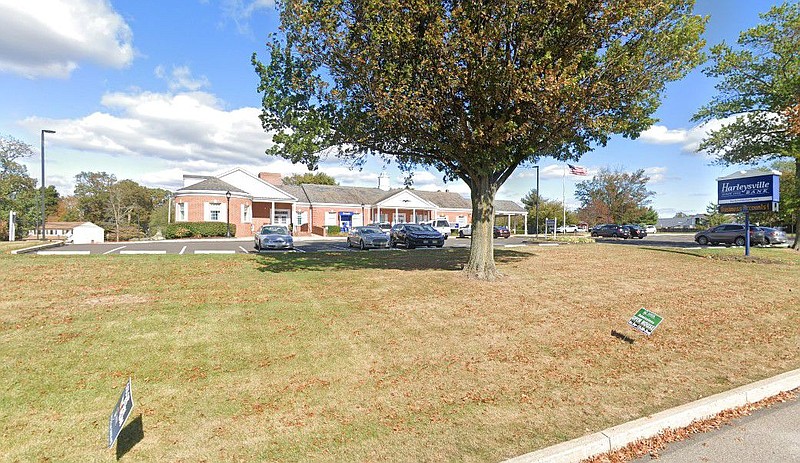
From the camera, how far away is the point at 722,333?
289 inches

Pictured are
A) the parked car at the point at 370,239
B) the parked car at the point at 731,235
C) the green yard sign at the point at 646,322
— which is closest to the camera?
the green yard sign at the point at 646,322

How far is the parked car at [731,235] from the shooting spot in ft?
90.0

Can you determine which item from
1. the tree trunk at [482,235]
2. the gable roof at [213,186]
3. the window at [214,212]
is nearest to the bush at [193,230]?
the window at [214,212]

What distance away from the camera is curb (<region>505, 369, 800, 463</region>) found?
3484 mm

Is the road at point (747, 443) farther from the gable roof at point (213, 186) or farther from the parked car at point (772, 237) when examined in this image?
the gable roof at point (213, 186)

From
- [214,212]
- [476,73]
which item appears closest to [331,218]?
[214,212]

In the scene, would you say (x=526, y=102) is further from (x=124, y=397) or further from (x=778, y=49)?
(x=778, y=49)

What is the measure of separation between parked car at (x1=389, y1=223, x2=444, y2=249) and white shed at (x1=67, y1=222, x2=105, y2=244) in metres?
19.8

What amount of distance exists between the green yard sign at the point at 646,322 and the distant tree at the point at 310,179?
2717 inches

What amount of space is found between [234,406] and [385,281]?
20.1 feet

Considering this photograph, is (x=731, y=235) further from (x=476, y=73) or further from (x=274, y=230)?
(x=274, y=230)

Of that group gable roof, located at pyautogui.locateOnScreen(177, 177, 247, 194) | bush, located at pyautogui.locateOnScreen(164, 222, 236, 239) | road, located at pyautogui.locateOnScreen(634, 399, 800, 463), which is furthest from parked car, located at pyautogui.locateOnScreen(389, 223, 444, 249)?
gable roof, located at pyautogui.locateOnScreen(177, 177, 247, 194)

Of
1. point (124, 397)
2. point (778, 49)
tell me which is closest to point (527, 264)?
point (124, 397)

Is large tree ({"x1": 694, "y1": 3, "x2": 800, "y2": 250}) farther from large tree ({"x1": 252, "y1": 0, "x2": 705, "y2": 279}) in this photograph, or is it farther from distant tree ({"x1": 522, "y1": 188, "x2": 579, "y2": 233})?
distant tree ({"x1": 522, "y1": 188, "x2": 579, "y2": 233})
